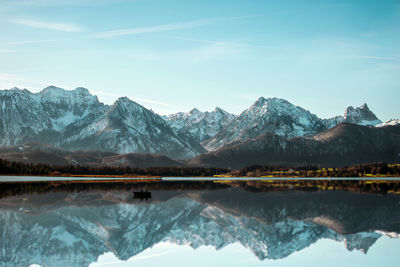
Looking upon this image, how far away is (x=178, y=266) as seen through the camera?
4134 centimetres

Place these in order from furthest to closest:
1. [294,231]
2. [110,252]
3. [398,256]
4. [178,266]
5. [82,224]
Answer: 1. [82,224]
2. [294,231]
3. [110,252]
4. [398,256]
5. [178,266]

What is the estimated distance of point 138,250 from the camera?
48.8m

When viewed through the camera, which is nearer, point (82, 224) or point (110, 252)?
point (110, 252)

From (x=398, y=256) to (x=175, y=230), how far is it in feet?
96.5

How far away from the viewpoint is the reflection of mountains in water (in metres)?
47.9

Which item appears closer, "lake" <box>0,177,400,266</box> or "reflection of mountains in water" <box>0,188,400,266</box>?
"lake" <box>0,177,400,266</box>

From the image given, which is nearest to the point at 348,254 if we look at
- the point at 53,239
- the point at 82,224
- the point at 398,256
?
the point at 398,256

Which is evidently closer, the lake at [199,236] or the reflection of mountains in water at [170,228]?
the lake at [199,236]

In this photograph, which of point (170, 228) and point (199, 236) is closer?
point (199, 236)

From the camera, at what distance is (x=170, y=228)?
64625 mm

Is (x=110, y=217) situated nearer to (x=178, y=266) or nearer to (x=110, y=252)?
(x=110, y=252)

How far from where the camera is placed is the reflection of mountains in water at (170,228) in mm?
47938

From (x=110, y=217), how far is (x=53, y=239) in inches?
778

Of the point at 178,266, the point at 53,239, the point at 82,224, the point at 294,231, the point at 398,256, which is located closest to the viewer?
the point at 178,266
